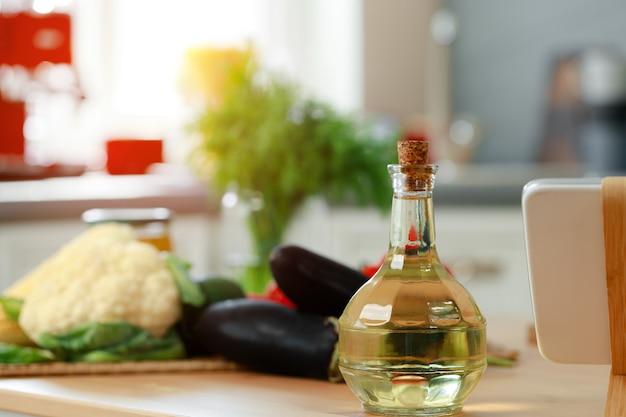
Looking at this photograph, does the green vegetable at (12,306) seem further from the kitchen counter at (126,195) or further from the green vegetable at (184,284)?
the kitchen counter at (126,195)

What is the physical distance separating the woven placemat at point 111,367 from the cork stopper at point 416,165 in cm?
34

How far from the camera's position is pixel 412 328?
713mm

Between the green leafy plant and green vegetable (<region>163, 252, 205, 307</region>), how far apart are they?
1.23 feet

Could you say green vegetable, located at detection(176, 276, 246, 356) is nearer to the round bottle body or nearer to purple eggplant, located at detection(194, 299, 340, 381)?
purple eggplant, located at detection(194, 299, 340, 381)

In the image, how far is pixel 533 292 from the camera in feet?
2.34

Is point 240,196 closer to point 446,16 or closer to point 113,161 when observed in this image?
point 113,161

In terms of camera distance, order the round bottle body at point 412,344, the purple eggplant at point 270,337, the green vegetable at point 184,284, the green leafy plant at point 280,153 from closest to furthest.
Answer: the round bottle body at point 412,344
the purple eggplant at point 270,337
the green vegetable at point 184,284
the green leafy plant at point 280,153

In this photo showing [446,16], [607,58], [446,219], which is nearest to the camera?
[446,219]

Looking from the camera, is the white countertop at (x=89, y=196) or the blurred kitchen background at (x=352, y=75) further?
the blurred kitchen background at (x=352, y=75)

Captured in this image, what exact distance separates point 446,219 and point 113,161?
4.02 ft

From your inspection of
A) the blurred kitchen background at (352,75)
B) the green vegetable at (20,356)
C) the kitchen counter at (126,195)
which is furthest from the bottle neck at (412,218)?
the blurred kitchen background at (352,75)

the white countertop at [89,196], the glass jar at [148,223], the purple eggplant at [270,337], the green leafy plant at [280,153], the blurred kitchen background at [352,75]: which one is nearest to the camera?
the purple eggplant at [270,337]

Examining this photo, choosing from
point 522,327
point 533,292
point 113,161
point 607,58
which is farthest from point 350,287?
point 607,58

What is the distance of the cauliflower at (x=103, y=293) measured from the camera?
100 cm
